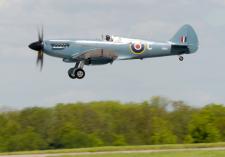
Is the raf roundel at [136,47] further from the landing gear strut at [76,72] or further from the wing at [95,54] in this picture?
the landing gear strut at [76,72]

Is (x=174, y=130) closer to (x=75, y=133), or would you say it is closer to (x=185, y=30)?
(x=75, y=133)

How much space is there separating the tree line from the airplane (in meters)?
44.7

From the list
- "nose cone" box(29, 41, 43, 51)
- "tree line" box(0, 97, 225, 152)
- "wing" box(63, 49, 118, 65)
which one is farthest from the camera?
"tree line" box(0, 97, 225, 152)

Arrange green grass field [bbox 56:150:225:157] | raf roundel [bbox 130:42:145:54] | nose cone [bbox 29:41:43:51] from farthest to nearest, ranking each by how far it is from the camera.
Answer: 1. raf roundel [bbox 130:42:145:54]
2. nose cone [bbox 29:41:43:51]
3. green grass field [bbox 56:150:225:157]

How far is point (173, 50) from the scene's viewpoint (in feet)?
160

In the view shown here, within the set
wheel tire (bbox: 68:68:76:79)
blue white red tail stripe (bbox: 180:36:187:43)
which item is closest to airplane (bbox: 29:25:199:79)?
wheel tire (bbox: 68:68:76:79)

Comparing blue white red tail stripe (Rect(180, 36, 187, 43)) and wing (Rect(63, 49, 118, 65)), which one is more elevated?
blue white red tail stripe (Rect(180, 36, 187, 43))

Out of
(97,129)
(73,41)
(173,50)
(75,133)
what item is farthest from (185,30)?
(97,129)

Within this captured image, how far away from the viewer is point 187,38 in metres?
50.2

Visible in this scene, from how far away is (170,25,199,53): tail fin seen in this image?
162 feet

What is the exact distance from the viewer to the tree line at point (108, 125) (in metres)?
102

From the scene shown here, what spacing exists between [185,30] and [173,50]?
2.76m

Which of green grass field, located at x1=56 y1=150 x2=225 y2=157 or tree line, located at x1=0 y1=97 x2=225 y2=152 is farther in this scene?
tree line, located at x1=0 y1=97 x2=225 y2=152

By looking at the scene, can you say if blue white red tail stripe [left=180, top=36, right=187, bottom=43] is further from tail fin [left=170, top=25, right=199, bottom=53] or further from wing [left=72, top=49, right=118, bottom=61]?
wing [left=72, top=49, right=118, bottom=61]
